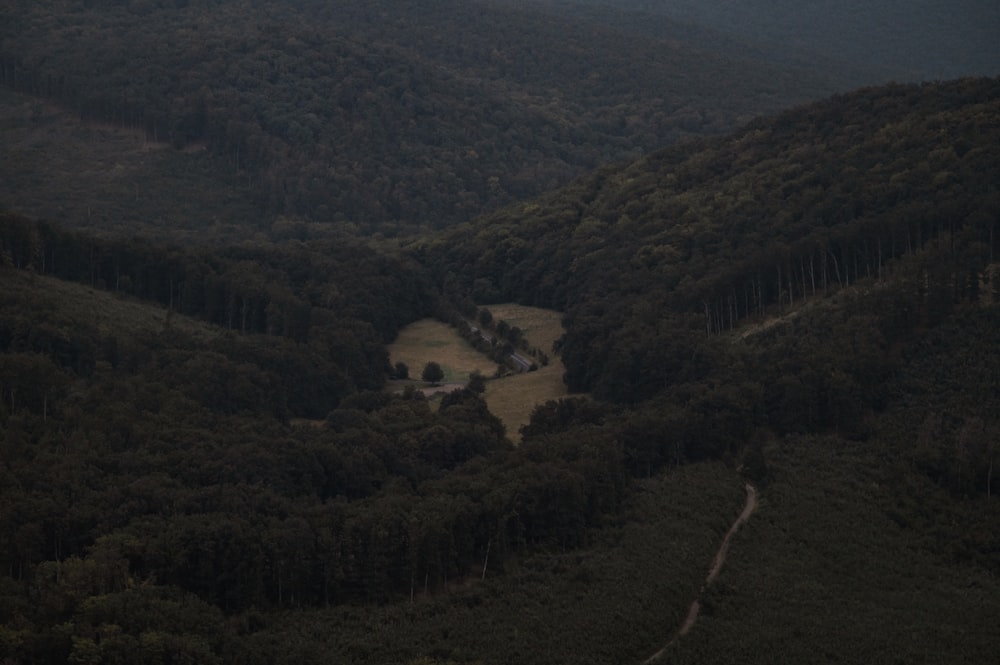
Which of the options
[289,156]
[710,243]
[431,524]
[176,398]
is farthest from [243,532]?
[289,156]

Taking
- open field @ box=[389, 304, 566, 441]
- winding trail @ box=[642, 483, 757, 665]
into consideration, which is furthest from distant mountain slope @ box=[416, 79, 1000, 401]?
winding trail @ box=[642, 483, 757, 665]

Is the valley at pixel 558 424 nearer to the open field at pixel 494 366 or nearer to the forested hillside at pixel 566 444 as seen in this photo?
the forested hillside at pixel 566 444

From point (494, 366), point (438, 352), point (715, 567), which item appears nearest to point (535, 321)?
point (438, 352)

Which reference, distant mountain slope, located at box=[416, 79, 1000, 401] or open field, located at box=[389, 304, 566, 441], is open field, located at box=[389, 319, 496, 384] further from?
distant mountain slope, located at box=[416, 79, 1000, 401]

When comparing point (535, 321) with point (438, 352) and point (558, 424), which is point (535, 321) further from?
point (558, 424)

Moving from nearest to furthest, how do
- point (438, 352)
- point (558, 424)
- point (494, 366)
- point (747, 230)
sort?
point (558, 424) → point (494, 366) → point (438, 352) → point (747, 230)

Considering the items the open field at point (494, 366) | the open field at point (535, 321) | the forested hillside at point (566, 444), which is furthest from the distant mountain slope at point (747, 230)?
the open field at point (494, 366)

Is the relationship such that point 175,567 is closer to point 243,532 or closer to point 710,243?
point 243,532
